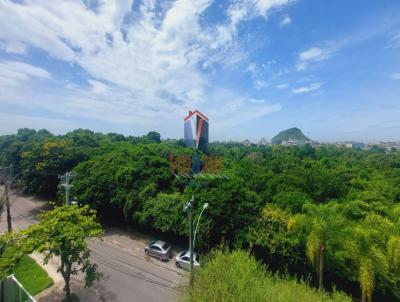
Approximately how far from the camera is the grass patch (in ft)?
38.5

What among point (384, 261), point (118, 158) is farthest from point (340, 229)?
point (118, 158)

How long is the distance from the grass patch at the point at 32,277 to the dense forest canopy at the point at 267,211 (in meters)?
6.38

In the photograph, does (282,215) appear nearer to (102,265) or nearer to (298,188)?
(298,188)

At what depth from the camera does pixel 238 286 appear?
24.0 feet

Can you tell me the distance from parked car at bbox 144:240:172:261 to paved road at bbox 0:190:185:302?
0.34m

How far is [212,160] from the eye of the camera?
1738cm

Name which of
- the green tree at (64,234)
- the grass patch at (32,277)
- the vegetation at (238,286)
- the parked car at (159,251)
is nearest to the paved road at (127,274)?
the parked car at (159,251)

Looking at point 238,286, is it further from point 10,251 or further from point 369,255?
point 10,251

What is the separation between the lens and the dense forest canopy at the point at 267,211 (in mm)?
10633

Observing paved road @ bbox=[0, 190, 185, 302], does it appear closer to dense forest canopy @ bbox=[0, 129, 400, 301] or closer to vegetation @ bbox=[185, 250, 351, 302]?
dense forest canopy @ bbox=[0, 129, 400, 301]

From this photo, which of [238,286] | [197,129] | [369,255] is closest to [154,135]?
[197,129]

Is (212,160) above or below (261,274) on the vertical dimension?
above

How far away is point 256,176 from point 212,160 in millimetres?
8353

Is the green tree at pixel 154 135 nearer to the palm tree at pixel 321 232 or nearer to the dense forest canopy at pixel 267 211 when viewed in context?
the dense forest canopy at pixel 267 211
